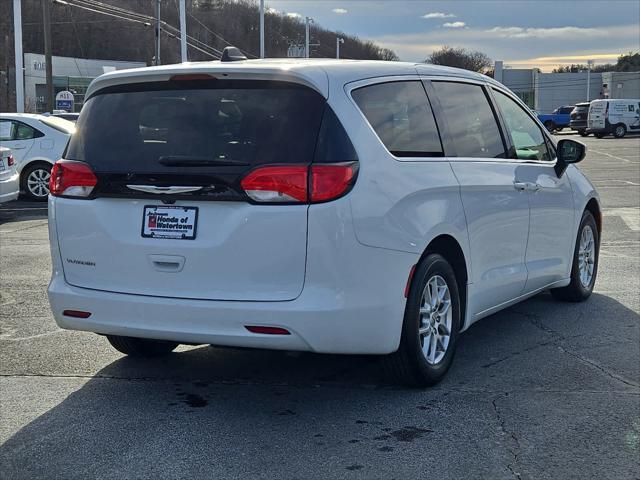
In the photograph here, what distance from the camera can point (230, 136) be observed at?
436 centimetres

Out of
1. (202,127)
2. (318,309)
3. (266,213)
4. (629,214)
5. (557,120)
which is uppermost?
(202,127)

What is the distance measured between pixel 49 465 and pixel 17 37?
37896 mm

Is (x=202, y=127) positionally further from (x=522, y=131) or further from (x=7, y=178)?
(x=7, y=178)

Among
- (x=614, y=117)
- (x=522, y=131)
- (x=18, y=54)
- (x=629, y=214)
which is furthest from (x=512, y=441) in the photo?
(x=614, y=117)

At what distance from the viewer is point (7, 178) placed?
13398mm

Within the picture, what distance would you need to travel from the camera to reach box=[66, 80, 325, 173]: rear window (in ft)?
14.1

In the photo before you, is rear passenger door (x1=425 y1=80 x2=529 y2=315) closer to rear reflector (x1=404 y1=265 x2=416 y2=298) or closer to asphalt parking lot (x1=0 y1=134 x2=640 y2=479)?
asphalt parking lot (x1=0 y1=134 x2=640 y2=479)

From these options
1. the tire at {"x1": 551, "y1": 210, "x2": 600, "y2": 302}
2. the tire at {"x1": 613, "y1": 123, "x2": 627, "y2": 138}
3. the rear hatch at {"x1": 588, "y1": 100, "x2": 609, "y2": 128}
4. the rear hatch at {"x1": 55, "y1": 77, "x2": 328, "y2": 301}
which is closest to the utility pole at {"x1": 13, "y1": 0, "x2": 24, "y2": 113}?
the rear hatch at {"x1": 588, "y1": 100, "x2": 609, "y2": 128}

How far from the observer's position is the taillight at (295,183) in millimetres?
4203

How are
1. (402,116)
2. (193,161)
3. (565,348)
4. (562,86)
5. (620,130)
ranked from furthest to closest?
(562,86) < (620,130) < (565,348) < (402,116) < (193,161)

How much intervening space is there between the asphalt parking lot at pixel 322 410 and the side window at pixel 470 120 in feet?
4.40

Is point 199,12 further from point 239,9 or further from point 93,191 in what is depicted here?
point 93,191

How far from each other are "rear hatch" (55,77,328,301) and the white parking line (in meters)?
8.78

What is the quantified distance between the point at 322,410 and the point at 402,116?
5.53 feet
